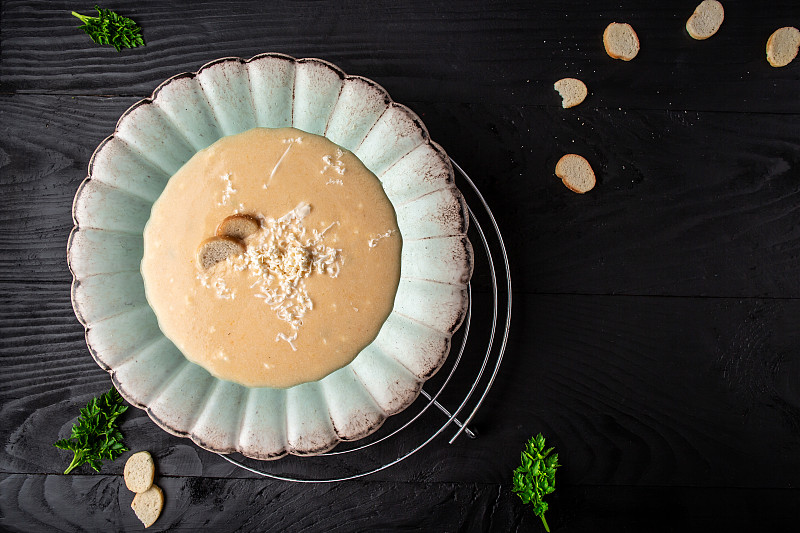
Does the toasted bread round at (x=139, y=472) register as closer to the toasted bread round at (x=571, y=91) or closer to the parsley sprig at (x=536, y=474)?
the parsley sprig at (x=536, y=474)

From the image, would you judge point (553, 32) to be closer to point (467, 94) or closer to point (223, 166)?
point (467, 94)

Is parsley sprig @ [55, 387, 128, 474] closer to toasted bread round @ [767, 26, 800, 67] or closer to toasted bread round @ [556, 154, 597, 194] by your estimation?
toasted bread round @ [556, 154, 597, 194]

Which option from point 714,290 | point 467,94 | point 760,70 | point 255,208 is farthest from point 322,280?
point 760,70

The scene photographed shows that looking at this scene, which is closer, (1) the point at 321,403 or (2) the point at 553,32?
(1) the point at 321,403

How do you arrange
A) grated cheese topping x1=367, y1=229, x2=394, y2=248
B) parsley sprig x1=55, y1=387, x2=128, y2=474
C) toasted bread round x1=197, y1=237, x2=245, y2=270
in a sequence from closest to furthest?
toasted bread round x1=197, y1=237, x2=245, y2=270 < grated cheese topping x1=367, y1=229, x2=394, y2=248 < parsley sprig x1=55, y1=387, x2=128, y2=474

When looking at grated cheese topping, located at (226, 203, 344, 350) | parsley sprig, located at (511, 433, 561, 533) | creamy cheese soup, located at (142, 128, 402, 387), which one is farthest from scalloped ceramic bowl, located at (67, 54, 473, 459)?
parsley sprig, located at (511, 433, 561, 533)

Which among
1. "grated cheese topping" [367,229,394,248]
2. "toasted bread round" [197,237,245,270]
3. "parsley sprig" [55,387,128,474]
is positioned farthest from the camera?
"parsley sprig" [55,387,128,474]
